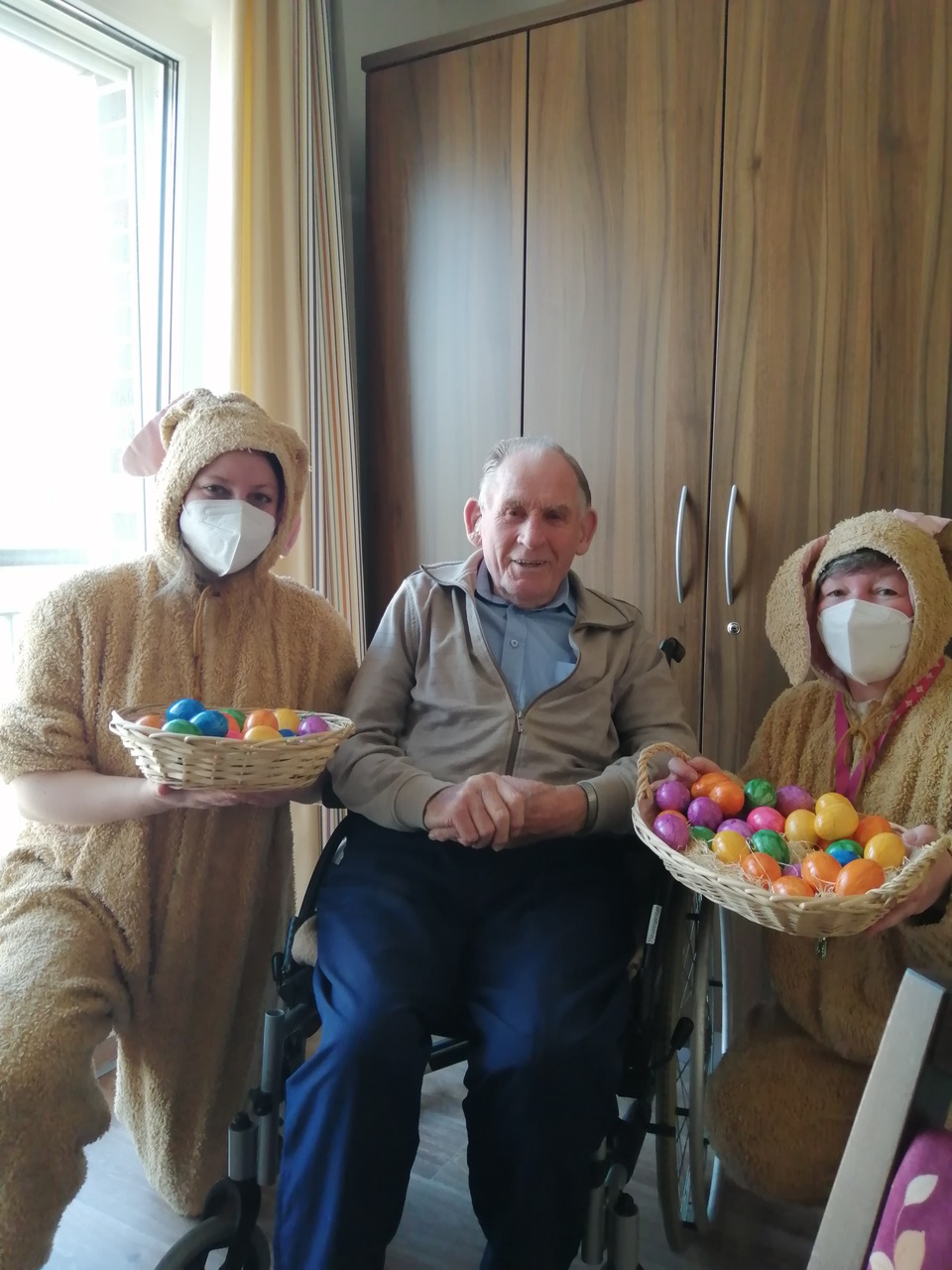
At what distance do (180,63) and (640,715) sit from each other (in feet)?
6.01

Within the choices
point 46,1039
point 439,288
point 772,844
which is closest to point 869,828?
point 772,844

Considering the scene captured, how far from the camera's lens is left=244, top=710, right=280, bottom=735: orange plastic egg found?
1.31 metres

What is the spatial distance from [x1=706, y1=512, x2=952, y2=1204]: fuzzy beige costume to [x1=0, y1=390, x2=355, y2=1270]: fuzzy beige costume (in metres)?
0.79

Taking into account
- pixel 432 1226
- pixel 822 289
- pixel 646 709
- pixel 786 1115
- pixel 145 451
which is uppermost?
pixel 822 289

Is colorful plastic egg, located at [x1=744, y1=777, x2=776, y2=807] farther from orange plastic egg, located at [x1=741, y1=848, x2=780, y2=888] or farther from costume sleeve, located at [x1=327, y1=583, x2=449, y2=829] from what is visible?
costume sleeve, located at [x1=327, y1=583, x2=449, y2=829]

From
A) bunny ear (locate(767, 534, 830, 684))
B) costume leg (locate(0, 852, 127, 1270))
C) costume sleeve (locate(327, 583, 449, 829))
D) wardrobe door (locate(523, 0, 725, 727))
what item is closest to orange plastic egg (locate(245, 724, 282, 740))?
costume sleeve (locate(327, 583, 449, 829))

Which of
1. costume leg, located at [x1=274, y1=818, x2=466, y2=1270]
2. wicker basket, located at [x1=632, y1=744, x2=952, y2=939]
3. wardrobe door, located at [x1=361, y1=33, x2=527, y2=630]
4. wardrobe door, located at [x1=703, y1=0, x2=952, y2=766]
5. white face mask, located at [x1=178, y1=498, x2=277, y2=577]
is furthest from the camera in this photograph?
wardrobe door, located at [x1=361, y1=33, x2=527, y2=630]

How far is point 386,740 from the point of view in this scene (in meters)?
1.57

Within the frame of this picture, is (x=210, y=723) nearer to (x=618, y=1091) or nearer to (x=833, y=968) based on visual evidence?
(x=618, y=1091)

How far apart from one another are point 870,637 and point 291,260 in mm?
1545

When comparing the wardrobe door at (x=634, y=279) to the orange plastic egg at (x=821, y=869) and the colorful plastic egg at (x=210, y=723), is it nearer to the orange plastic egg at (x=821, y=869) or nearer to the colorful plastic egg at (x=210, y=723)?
the orange plastic egg at (x=821, y=869)

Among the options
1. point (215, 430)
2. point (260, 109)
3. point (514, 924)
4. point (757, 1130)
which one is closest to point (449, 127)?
point (260, 109)

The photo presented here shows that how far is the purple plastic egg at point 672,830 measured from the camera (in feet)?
4.00

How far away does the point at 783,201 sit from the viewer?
79.3 inches
